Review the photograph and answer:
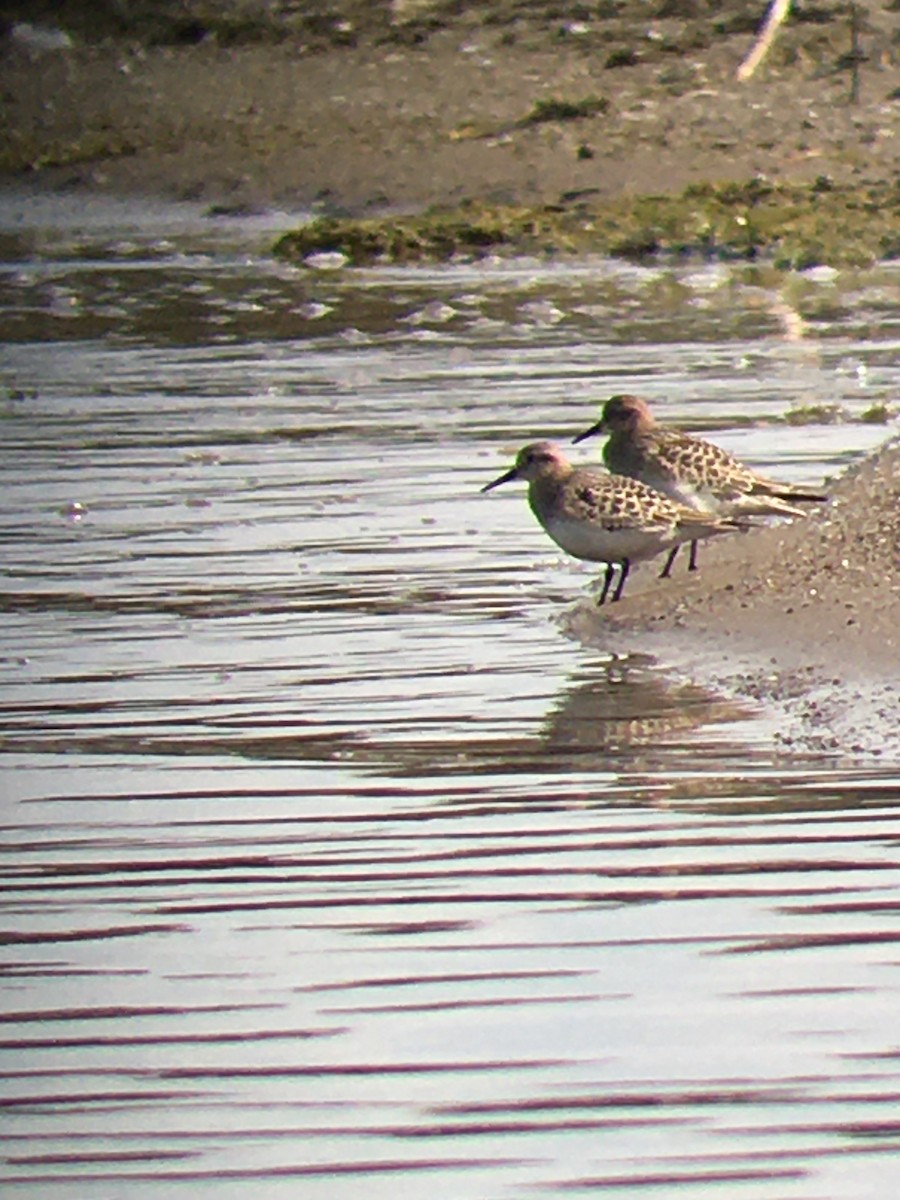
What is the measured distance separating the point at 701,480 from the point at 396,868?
4.91m

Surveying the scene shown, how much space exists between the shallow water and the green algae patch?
29.0ft

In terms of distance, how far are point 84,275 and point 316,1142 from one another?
20.8 metres

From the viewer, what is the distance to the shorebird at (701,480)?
1108 cm

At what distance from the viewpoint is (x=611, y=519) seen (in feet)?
34.2

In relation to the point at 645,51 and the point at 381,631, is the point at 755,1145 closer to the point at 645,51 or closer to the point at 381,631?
the point at 381,631

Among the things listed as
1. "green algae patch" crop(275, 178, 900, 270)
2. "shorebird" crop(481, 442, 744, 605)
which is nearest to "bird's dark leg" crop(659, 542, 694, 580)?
"shorebird" crop(481, 442, 744, 605)

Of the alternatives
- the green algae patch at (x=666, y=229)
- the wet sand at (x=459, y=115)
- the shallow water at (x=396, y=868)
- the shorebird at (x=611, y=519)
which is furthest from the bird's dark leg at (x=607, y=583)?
the wet sand at (x=459, y=115)

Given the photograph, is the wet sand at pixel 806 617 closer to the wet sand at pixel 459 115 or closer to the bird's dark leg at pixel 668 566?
the bird's dark leg at pixel 668 566

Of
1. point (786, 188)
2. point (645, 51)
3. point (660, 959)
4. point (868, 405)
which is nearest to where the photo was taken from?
point (660, 959)

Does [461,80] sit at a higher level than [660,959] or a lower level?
lower

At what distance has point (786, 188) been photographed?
25.0 meters

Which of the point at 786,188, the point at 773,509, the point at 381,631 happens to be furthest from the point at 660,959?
the point at 786,188

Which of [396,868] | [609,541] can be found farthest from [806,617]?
[396,868]

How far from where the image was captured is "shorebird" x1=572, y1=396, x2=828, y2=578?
11078mm
